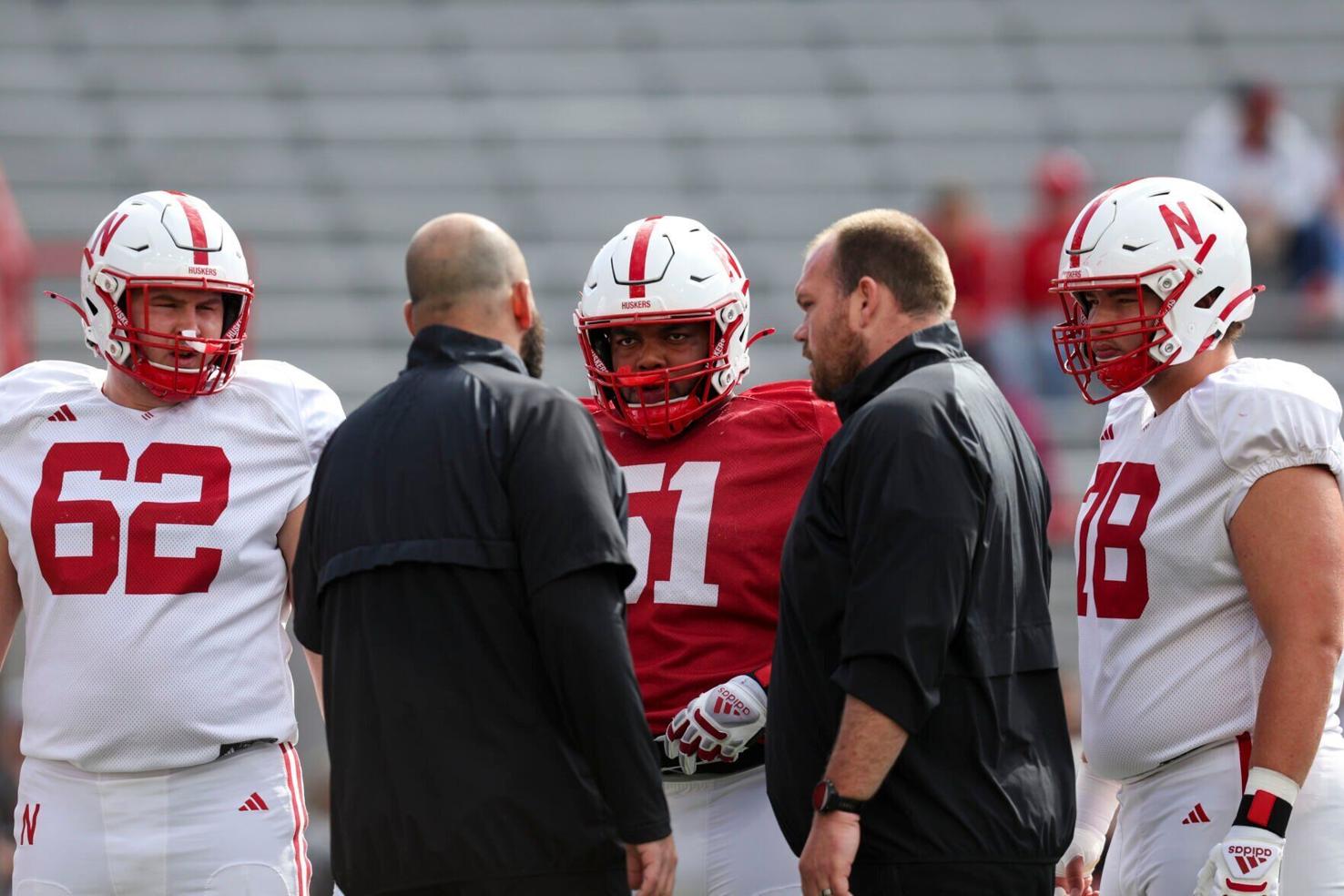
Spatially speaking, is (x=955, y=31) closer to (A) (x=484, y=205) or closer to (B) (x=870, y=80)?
(B) (x=870, y=80)

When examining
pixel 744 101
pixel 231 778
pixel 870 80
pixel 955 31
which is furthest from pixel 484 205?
pixel 231 778

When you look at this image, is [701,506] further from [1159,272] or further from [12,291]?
[12,291]

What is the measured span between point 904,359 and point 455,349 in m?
0.81

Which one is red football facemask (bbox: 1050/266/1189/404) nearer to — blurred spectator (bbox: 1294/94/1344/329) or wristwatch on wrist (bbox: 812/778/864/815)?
wristwatch on wrist (bbox: 812/778/864/815)

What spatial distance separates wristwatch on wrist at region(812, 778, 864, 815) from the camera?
3.07 metres

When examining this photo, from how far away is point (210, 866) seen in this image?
139 inches

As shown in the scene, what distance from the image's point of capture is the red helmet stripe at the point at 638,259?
3896 millimetres

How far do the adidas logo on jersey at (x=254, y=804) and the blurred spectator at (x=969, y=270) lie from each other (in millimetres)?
5129

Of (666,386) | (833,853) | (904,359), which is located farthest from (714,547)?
(833,853)

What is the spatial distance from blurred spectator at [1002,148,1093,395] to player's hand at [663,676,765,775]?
509cm

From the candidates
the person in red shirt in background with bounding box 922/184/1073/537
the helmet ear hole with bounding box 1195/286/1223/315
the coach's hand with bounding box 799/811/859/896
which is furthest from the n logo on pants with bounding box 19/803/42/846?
the person in red shirt in background with bounding box 922/184/1073/537

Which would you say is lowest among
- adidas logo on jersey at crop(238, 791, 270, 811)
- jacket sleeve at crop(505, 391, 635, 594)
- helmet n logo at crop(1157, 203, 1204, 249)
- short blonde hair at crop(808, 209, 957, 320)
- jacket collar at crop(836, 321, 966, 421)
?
adidas logo on jersey at crop(238, 791, 270, 811)

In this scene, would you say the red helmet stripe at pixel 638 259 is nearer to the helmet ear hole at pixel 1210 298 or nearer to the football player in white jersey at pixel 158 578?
the football player in white jersey at pixel 158 578

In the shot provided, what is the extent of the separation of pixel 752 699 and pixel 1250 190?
7136 mm
